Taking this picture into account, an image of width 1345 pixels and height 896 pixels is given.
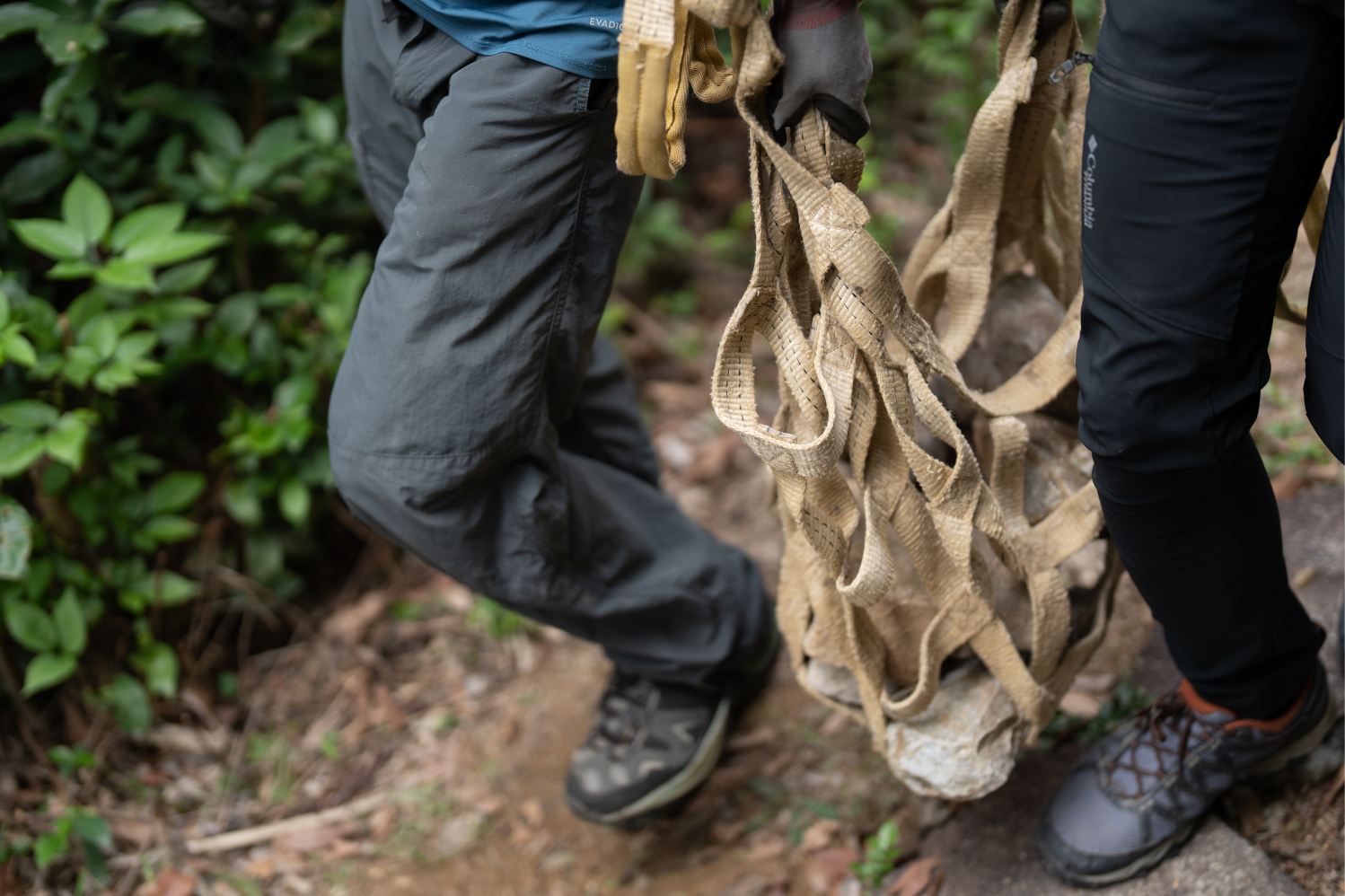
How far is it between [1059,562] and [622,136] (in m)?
0.86

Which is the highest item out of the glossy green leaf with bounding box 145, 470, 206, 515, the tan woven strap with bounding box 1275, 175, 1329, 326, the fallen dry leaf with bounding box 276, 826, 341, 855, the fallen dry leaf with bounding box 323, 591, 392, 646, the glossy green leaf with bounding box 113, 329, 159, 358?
the tan woven strap with bounding box 1275, 175, 1329, 326

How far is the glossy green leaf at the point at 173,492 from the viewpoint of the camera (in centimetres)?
231

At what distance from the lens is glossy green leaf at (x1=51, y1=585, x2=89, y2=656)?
2098 mm

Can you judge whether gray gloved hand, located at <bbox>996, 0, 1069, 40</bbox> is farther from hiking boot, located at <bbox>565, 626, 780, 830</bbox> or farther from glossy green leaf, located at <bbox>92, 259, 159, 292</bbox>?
glossy green leaf, located at <bbox>92, 259, 159, 292</bbox>

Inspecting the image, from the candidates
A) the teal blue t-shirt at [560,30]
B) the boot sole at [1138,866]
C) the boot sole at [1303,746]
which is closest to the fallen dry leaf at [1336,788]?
the boot sole at [1303,746]

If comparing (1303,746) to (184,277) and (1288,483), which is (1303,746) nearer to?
(1288,483)

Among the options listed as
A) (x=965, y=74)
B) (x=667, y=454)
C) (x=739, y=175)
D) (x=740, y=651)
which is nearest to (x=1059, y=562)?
(x=740, y=651)

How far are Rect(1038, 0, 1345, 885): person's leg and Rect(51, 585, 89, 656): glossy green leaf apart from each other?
6.57ft

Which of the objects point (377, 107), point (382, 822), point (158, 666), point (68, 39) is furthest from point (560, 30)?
point (158, 666)

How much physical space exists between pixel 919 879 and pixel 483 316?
1.19m

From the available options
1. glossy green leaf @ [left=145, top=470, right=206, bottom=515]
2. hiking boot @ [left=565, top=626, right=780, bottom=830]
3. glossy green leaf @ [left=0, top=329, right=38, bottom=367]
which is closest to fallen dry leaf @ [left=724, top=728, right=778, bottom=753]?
hiking boot @ [left=565, top=626, right=780, bottom=830]

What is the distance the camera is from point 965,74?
11.2 ft

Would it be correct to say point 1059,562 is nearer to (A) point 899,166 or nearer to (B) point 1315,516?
(B) point 1315,516

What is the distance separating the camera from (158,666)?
7.48ft
